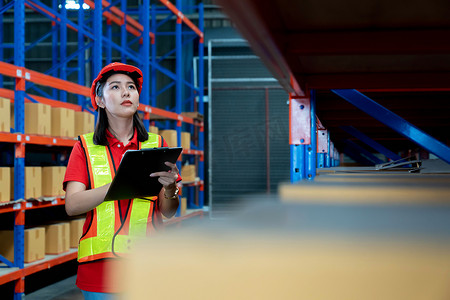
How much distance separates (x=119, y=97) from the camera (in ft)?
5.96

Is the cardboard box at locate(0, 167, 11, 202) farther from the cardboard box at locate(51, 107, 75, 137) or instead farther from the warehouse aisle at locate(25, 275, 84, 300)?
the warehouse aisle at locate(25, 275, 84, 300)

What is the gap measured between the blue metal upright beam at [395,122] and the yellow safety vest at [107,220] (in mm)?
1957

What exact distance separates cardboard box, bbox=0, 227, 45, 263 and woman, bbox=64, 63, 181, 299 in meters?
3.78

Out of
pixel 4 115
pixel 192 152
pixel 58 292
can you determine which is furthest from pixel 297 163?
pixel 192 152

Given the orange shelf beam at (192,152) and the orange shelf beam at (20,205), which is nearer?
the orange shelf beam at (20,205)

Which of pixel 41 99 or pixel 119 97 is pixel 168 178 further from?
pixel 41 99

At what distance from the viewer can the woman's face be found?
1.82m

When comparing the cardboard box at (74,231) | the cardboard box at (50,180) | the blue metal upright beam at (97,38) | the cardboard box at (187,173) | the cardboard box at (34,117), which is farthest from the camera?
the cardboard box at (187,173)

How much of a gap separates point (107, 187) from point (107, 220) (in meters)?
0.15

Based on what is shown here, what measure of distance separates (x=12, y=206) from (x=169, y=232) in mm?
4748

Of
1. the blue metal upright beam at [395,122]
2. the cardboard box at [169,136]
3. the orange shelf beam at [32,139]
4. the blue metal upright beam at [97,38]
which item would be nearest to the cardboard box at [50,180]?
the orange shelf beam at [32,139]

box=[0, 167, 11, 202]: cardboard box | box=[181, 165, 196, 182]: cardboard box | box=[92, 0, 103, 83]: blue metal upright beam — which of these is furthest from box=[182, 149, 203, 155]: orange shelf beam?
box=[0, 167, 11, 202]: cardboard box

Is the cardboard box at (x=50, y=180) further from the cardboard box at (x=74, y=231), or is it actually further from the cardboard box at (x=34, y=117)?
the cardboard box at (x=74, y=231)

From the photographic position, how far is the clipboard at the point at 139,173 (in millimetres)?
1603
